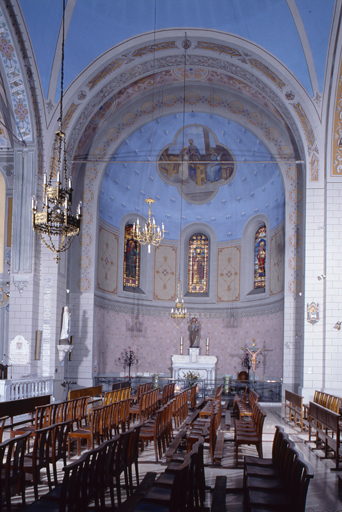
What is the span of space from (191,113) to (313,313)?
10.9 meters

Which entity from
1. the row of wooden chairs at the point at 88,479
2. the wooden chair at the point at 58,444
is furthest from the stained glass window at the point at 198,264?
the row of wooden chairs at the point at 88,479

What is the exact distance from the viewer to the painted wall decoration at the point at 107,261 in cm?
2162

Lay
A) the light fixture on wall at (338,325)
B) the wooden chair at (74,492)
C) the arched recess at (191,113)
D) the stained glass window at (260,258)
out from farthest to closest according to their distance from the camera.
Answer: the stained glass window at (260,258) → the arched recess at (191,113) → the light fixture on wall at (338,325) → the wooden chair at (74,492)

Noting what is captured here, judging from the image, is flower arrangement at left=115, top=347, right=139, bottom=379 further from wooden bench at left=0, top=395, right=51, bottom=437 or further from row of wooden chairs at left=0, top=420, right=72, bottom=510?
row of wooden chairs at left=0, top=420, right=72, bottom=510

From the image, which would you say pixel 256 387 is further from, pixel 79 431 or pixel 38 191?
pixel 79 431

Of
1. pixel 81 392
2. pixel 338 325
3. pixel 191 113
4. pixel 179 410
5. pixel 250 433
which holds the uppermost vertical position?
pixel 191 113

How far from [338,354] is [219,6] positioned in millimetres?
11203

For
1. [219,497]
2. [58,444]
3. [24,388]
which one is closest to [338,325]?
[24,388]

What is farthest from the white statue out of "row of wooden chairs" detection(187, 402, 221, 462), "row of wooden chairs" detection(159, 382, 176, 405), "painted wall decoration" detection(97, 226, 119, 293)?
"row of wooden chairs" detection(187, 402, 221, 462)

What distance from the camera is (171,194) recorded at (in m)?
24.4

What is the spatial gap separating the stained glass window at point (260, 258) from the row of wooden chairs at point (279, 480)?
17.5 m

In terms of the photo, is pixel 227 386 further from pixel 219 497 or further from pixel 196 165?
pixel 219 497

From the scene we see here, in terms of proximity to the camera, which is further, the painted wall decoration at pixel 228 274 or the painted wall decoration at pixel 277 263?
the painted wall decoration at pixel 228 274

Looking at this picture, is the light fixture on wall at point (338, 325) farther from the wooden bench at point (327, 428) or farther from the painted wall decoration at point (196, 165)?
the painted wall decoration at point (196, 165)
